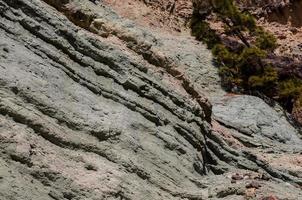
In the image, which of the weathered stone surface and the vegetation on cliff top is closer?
the weathered stone surface

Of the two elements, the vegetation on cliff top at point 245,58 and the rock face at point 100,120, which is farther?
the vegetation on cliff top at point 245,58

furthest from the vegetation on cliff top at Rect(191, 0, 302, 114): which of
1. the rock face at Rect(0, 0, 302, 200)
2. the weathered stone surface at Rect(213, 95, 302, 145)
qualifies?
the rock face at Rect(0, 0, 302, 200)

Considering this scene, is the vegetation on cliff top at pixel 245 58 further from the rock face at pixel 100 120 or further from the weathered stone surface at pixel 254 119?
the rock face at pixel 100 120

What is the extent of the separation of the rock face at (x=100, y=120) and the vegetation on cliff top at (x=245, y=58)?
10.6m

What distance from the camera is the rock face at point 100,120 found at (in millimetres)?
9430

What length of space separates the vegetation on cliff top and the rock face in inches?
419

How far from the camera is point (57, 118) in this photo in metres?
10.2

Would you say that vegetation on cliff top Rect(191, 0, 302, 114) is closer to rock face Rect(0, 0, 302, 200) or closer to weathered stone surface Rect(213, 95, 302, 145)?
weathered stone surface Rect(213, 95, 302, 145)

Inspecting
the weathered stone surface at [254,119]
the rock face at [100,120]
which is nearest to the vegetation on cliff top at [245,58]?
the weathered stone surface at [254,119]

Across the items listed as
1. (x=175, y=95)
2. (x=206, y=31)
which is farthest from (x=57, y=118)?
(x=206, y=31)

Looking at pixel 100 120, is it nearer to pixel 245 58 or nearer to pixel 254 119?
pixel 254 119

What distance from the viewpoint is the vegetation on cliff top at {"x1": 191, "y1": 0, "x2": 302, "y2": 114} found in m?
25.9

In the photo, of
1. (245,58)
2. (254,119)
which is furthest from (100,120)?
(245,58)

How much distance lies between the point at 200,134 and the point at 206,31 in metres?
15.8
